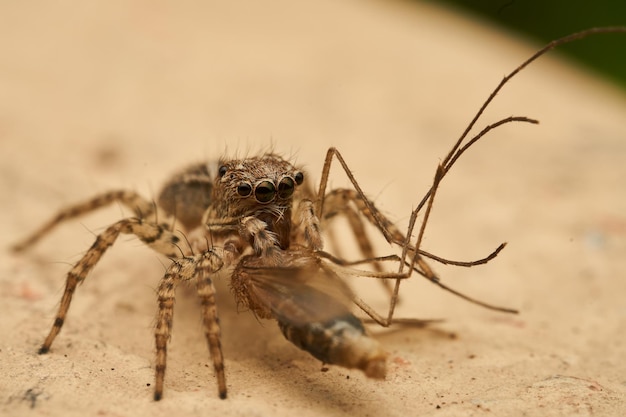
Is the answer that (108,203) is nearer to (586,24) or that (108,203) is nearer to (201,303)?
(201,303)

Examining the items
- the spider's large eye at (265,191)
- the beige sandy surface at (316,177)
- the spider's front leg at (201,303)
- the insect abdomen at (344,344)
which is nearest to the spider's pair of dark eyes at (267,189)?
the spider's large eye at (265,191)

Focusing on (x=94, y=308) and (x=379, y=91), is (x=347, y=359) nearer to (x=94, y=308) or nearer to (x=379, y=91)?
(x=94, y=308)

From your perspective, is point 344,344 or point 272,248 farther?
point 272,248

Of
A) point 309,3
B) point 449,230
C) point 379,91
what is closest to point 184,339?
point 449,230

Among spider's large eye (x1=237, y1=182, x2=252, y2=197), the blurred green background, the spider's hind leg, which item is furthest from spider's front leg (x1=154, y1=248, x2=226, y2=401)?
the blurred green background

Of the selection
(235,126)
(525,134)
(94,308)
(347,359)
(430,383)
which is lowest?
(94,308)

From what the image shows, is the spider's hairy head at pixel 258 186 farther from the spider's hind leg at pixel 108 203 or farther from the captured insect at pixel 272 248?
the spider's hind leg at pixel 108 203

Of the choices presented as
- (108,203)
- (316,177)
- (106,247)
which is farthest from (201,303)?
(316,177)

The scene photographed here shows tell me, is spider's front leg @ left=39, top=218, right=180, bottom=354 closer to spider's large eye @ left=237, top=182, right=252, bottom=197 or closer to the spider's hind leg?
the spider's hind leg

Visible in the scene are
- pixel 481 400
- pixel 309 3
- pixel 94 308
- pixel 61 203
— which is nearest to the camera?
pixel 481 400
